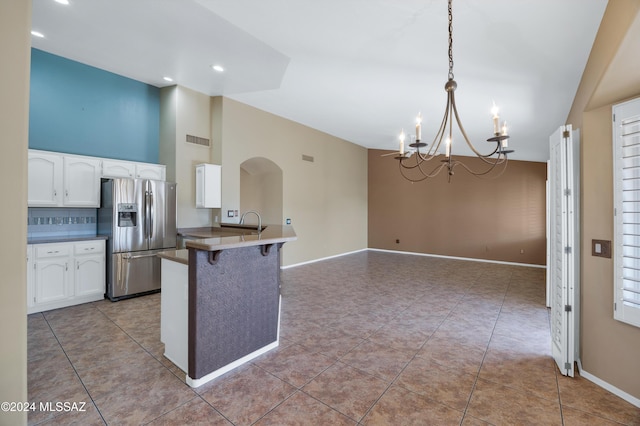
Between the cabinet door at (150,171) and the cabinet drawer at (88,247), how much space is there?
121cm

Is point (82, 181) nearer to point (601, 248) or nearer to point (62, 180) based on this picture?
point (62, 180)

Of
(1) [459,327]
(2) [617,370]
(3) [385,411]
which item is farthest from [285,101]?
(2) [617,370]

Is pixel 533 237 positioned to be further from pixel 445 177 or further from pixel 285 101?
pixel 285 101

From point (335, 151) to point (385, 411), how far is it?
6.80 meters

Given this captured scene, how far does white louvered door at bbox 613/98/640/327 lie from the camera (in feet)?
6.64

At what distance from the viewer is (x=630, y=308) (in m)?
2.05

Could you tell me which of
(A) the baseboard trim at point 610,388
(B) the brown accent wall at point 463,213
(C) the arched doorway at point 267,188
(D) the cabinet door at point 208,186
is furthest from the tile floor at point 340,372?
(B) the brown accent wall at point 463,213

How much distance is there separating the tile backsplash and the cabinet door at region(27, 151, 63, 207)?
0.83 ft

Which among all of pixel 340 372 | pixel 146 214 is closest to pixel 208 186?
pixel 146 214

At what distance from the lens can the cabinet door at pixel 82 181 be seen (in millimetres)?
3982

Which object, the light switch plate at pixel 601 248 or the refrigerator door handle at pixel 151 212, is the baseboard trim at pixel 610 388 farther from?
the refrigerator door handle at pixel 151 212

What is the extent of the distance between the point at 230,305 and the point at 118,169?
348cm

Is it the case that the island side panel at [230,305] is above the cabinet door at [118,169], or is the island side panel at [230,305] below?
below

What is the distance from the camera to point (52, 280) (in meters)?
3.74
